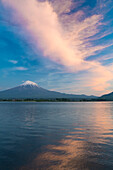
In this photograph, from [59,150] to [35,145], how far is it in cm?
330

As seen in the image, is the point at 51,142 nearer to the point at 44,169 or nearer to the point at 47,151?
the point at 47,151

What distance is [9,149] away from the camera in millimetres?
15414

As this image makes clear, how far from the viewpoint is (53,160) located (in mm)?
12500

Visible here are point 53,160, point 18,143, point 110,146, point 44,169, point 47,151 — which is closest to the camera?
point 44,169

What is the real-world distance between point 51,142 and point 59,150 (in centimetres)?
325

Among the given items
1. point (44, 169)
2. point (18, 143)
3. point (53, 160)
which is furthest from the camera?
point (18, 143)

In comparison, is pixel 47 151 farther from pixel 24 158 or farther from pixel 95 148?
pixel 95 148

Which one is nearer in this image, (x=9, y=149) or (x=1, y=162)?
(x=1, y=162)

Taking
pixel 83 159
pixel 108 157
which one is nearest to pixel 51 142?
pixel 83 159

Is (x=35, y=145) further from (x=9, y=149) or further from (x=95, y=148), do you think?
(x=95, y=148)

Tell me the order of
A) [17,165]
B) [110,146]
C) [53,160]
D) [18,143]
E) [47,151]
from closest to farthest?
[17,165], [53,160], [47,151], [110,146], [18,143]

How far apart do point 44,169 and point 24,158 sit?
2.84 m

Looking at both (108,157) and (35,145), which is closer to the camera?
(108,157)

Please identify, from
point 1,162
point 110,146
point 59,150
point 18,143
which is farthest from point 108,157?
point 18,143
